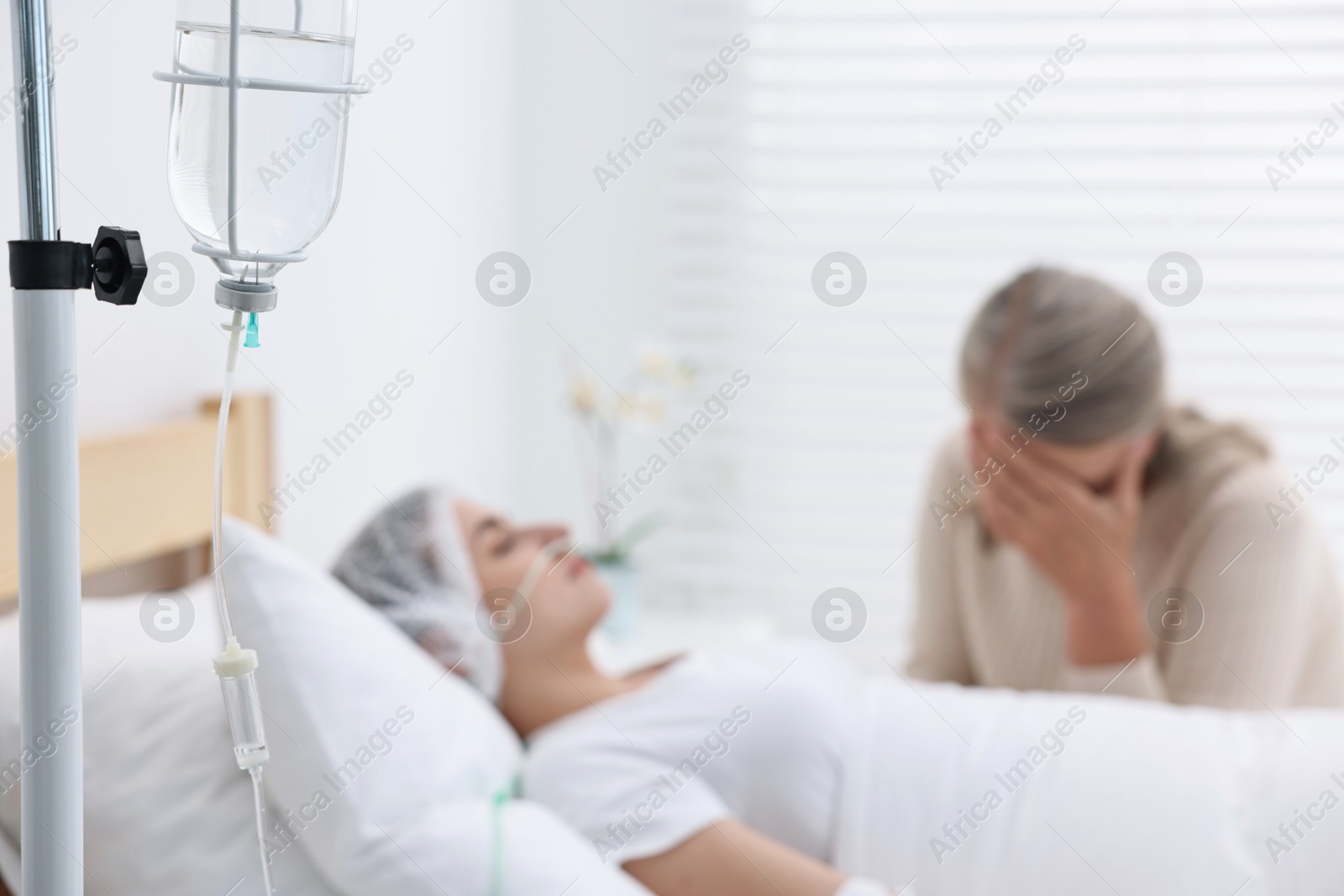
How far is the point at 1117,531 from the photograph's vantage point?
1.36 m

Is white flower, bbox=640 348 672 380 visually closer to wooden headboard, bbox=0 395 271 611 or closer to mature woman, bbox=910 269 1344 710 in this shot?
mature woman, bbox=910 269 1344 710

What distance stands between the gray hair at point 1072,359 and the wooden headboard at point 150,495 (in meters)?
0.91

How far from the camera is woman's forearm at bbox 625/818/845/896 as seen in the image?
0.88 meters

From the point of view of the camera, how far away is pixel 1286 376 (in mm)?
1774

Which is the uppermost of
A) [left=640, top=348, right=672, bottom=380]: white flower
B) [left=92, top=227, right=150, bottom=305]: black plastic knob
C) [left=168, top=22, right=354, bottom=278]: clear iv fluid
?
[left=168, top=22, right=354, bottom=278]: clear iv fluid

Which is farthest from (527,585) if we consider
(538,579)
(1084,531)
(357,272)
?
(1084,531)

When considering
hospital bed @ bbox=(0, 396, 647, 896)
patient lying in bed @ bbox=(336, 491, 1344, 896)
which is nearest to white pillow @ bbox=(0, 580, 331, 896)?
hospital bed @ bbox=(0, 396, 647, 896)

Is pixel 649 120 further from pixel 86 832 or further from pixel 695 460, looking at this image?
pixel 86 832

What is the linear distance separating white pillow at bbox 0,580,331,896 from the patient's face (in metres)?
0.39

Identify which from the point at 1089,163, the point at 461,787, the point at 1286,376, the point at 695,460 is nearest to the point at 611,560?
the point at 695,460

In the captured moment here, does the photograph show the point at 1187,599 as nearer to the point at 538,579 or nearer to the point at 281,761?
the point at 538,579

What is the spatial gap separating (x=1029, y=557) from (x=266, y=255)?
1.16 meters

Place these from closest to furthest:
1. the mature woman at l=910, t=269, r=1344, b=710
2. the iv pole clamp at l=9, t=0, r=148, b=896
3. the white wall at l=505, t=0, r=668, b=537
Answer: the iv pole clamp at l=9, t=0, r=148, b=896 < the mature woman at l=910, t=269, r=1344, b=710 < the white wall at l=505, t=0, r=668, b=537

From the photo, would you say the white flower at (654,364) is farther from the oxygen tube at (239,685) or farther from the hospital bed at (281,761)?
the oxygen tube at (239,685)
